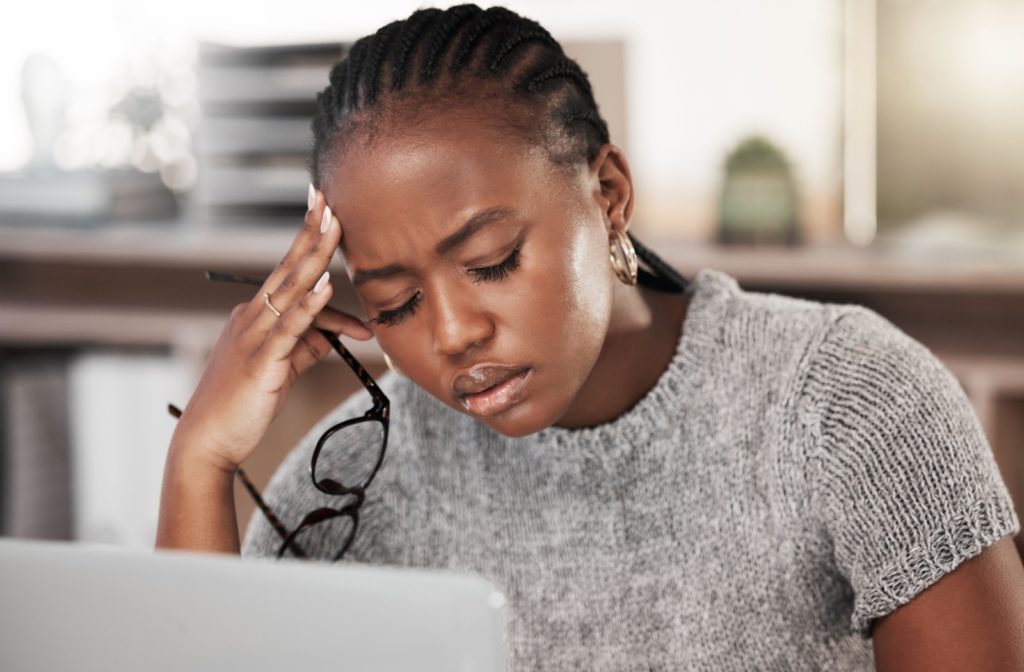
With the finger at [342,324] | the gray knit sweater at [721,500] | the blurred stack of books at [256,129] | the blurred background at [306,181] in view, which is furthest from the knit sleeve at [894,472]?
the blurred stack of books at [256,129]

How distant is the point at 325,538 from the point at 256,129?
1.57m

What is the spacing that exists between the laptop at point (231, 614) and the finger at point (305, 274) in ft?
1.26

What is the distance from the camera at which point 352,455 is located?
1.05 meters

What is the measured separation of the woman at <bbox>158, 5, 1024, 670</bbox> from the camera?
83cm

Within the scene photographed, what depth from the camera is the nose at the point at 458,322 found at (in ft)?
2.70

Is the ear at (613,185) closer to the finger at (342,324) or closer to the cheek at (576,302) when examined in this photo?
the cheek at (576,302)

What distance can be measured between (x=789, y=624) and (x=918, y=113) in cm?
140

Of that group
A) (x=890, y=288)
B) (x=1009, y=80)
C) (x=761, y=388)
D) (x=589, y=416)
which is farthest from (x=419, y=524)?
(x=1009, y=80)

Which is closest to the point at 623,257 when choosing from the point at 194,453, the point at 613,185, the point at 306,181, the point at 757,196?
the point at 613,185

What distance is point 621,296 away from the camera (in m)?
0.97

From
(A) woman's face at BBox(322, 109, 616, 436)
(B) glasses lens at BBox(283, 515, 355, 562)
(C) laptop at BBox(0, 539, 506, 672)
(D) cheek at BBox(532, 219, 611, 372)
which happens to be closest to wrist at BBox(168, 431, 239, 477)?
(B) glasses lens at BBox(283, 515, 355, 562)

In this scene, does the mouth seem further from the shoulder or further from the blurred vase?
the blurred vase

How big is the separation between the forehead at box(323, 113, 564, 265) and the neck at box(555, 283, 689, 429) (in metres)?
0.17

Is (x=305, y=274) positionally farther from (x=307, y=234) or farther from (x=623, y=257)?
(x=623, y=257)
